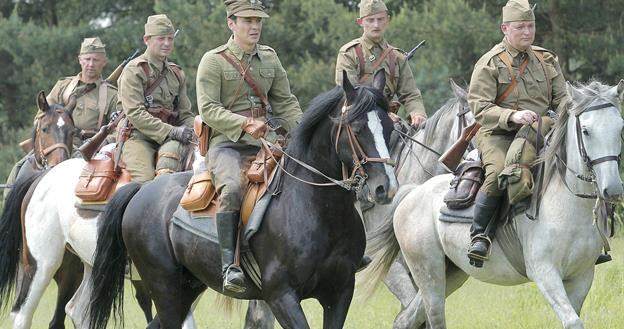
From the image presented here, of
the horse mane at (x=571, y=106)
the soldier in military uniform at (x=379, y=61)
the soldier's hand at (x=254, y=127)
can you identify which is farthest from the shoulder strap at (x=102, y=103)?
the horse mane at (x=571, y=106)

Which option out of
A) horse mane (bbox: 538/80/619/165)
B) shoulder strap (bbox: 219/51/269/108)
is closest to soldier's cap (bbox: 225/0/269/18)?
shoulder strap (bbox: 219/51/269/108)

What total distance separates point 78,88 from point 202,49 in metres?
11.5

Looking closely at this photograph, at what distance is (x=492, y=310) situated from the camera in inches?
541

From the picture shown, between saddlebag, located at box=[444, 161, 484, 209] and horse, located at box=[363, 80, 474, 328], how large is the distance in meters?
1.47

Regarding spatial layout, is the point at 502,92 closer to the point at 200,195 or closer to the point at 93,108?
the point at 200,195

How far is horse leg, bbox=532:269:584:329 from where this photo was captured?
9297mm

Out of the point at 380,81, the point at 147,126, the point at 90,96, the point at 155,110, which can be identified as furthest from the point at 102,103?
the point at 380,81

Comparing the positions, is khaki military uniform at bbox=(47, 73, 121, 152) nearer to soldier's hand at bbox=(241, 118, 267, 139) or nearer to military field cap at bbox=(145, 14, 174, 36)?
military field cap at bbox=(145, 14, 174, 36)

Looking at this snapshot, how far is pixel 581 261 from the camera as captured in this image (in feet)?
31.9

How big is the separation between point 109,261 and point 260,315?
189 centimetres

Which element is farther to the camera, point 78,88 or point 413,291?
point 78,88

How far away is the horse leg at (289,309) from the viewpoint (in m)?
8.60

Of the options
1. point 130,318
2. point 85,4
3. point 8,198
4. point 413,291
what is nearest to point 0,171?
point 85,4

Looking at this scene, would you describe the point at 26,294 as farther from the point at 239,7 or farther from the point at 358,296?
the point at 239,7
